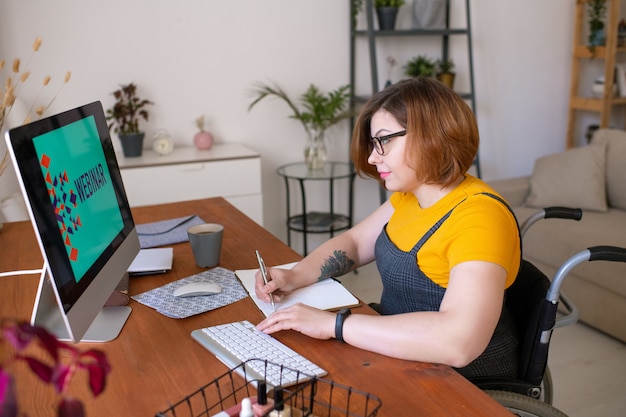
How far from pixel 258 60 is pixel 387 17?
77 centimetres

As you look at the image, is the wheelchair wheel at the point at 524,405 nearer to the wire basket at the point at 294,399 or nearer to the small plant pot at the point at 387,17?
the wire basket at the point at 294,399

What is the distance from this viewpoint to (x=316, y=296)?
1449 mm

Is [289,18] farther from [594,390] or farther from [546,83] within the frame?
[594,390]

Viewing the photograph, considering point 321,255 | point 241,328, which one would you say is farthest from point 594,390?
point 241,328

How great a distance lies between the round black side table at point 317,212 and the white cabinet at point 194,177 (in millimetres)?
296

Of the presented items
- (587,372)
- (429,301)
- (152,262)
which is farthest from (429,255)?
(587,372)

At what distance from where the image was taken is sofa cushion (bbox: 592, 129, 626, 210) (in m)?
3.25

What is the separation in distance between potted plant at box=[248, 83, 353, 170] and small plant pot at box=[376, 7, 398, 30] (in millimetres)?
400

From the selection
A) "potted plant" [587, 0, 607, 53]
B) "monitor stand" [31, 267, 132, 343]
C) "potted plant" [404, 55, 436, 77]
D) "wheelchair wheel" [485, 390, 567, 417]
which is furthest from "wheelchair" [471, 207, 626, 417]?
"potted plant" [587, 0, 607, 53]

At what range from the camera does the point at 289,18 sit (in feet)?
11.8

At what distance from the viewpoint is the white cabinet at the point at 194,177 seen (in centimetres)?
302

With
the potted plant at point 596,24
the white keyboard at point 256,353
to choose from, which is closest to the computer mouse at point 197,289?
the white keyboard at point 256,353

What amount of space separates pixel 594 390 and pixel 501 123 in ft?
7.52

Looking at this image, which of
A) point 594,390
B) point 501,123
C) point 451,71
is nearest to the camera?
point 594,390
